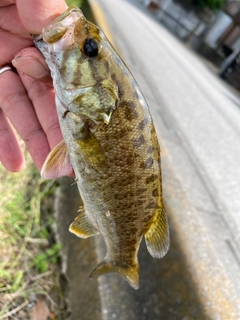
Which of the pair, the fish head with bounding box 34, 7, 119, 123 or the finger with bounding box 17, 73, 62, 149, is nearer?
the fish head with bounding box 34, 7, 119, 123

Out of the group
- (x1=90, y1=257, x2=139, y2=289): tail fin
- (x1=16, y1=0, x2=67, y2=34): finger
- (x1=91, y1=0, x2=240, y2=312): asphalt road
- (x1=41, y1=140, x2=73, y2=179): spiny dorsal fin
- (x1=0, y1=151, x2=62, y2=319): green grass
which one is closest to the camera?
(x1=16, y1=0, x2=67, y2=34): finger

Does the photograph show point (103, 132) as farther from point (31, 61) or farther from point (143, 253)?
point (143, 253)

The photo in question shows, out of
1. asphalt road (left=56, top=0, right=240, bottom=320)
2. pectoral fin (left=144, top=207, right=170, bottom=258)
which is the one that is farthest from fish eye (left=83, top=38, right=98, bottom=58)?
asphalt road (left=56, top=0, right=240, bottom=320)

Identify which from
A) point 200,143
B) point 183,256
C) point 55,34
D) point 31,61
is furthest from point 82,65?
point 200,143

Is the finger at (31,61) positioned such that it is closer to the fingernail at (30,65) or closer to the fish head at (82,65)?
the fingernail at (30,65)

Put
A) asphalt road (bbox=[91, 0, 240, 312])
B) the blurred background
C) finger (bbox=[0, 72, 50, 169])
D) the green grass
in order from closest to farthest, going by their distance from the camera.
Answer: finger (bbox=[0, 72, 50, 169]), the blurred background, the green grass, asphalt road (bbox=[91, 0, 240, 312])

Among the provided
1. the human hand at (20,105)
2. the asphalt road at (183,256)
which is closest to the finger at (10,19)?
the human hand at (20,105)

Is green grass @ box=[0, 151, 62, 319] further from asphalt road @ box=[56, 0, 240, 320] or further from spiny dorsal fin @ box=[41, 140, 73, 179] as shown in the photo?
spiny dorsal fin @ box=[41, 140, 73, 179]
